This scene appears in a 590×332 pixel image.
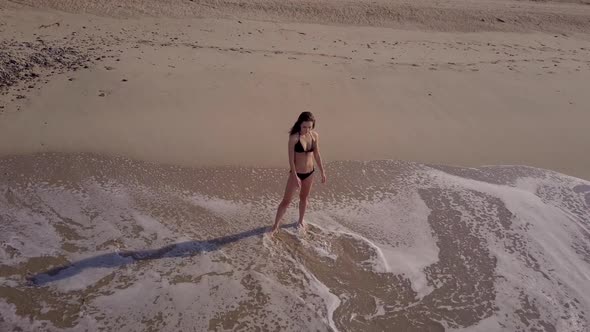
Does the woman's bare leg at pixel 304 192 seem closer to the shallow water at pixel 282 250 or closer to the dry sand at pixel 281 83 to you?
the shallow water at pixel 282 250

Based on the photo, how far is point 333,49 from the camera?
368 inches

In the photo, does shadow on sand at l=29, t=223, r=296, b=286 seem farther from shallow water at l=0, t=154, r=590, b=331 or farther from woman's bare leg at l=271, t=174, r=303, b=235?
woman's bare leg at l=271, t=174, r=303, b=235

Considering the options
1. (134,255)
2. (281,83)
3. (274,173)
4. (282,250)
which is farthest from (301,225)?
(281,83)

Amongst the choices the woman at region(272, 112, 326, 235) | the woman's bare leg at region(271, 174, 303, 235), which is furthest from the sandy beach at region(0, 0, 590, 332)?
the woman at region(272, 112, 326, 235)

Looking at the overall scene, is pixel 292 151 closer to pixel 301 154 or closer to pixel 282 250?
pixel 301 154

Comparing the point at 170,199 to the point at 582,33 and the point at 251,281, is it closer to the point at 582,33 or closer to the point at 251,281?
the point at 251,281

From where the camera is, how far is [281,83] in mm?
7965

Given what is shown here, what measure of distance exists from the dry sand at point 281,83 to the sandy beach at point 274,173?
0.13 feet

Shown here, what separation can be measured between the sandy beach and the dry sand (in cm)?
4

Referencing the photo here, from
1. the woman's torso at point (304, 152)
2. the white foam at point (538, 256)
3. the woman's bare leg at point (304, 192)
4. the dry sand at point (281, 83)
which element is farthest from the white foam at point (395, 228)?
the dry sand at point (281, 83)

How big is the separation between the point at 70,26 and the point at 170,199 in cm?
508

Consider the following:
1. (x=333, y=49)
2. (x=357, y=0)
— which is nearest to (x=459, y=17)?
(x=357, y=0)

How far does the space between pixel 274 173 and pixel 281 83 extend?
7.23ft

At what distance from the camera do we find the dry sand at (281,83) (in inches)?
264
